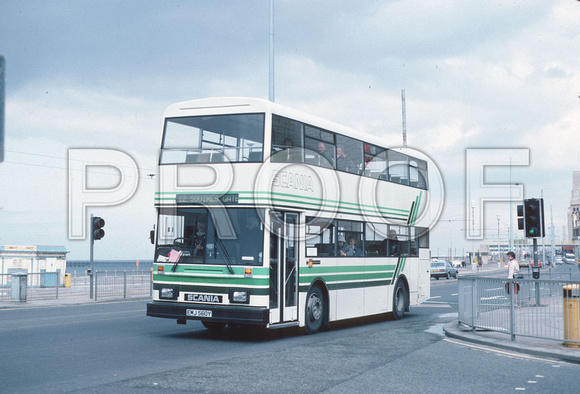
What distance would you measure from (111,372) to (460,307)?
321 inches

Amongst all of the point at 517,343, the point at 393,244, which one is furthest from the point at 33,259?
the point at 517,343

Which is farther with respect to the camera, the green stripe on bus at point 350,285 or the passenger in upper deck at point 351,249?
the passenger in upper deck at point 351,249

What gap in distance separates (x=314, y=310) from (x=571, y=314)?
17.0 ft

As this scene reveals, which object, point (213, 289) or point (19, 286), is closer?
point (213, 289)

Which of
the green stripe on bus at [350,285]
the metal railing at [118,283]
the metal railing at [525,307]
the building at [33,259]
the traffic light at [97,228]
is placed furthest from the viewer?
the building at [33,259]

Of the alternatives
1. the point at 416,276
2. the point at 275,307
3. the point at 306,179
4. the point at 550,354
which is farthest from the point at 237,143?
the point at 416,276

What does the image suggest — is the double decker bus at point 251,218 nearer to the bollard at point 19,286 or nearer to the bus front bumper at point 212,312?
the bus front bumper at point 212,312

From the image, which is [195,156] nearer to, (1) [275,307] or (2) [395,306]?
(1) [275,307]

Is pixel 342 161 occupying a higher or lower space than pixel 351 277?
higher

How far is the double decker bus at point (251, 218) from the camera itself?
41.4 feet

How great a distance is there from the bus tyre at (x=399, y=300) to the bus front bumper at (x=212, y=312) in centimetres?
682

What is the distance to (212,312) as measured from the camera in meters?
12.5

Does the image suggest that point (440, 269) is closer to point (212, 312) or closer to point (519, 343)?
point (519, 343)

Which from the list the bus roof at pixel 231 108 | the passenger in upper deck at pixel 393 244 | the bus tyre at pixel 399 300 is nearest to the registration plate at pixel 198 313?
the bus roof at pixel 231 108
